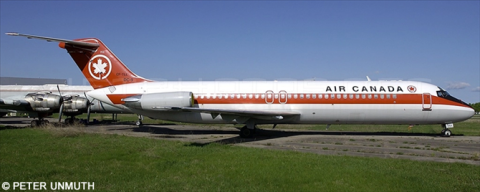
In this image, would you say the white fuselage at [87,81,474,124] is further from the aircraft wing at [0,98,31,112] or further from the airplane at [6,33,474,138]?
the aircraft wing at [0,98,31,112]

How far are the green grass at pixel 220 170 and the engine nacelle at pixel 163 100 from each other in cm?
582

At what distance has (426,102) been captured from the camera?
61.2 feet

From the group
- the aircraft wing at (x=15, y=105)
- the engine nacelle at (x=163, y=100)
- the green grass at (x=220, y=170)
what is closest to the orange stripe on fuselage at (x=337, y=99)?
the engine nacelle at (x=163, y=100)

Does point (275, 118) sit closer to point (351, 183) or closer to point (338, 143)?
point (338, 143)

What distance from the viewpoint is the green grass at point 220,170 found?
7.71 meters

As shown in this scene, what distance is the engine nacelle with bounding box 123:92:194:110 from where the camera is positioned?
18250mm

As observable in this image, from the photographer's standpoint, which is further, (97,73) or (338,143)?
(97,73)

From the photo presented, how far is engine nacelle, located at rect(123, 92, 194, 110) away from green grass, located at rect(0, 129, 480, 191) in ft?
19.1

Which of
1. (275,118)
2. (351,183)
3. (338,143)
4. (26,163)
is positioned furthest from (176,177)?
(275,118)

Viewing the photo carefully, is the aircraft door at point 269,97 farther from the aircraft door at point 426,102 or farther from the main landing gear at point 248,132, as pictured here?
the aircraft door at point 426,102

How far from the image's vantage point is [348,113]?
18656 millimetres

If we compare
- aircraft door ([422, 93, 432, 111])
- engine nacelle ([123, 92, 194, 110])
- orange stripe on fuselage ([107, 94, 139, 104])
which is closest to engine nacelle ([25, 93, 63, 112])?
orange stripe on fuselage ([107, 94, 139, 104])

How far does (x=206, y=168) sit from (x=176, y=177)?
3.81 feet

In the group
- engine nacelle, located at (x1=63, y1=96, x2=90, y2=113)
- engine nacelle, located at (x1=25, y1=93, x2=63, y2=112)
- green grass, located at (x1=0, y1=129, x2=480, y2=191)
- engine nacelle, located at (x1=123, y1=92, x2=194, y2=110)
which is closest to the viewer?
green grass, located at (x1=0, y1=129, x2=480, y2=191)
